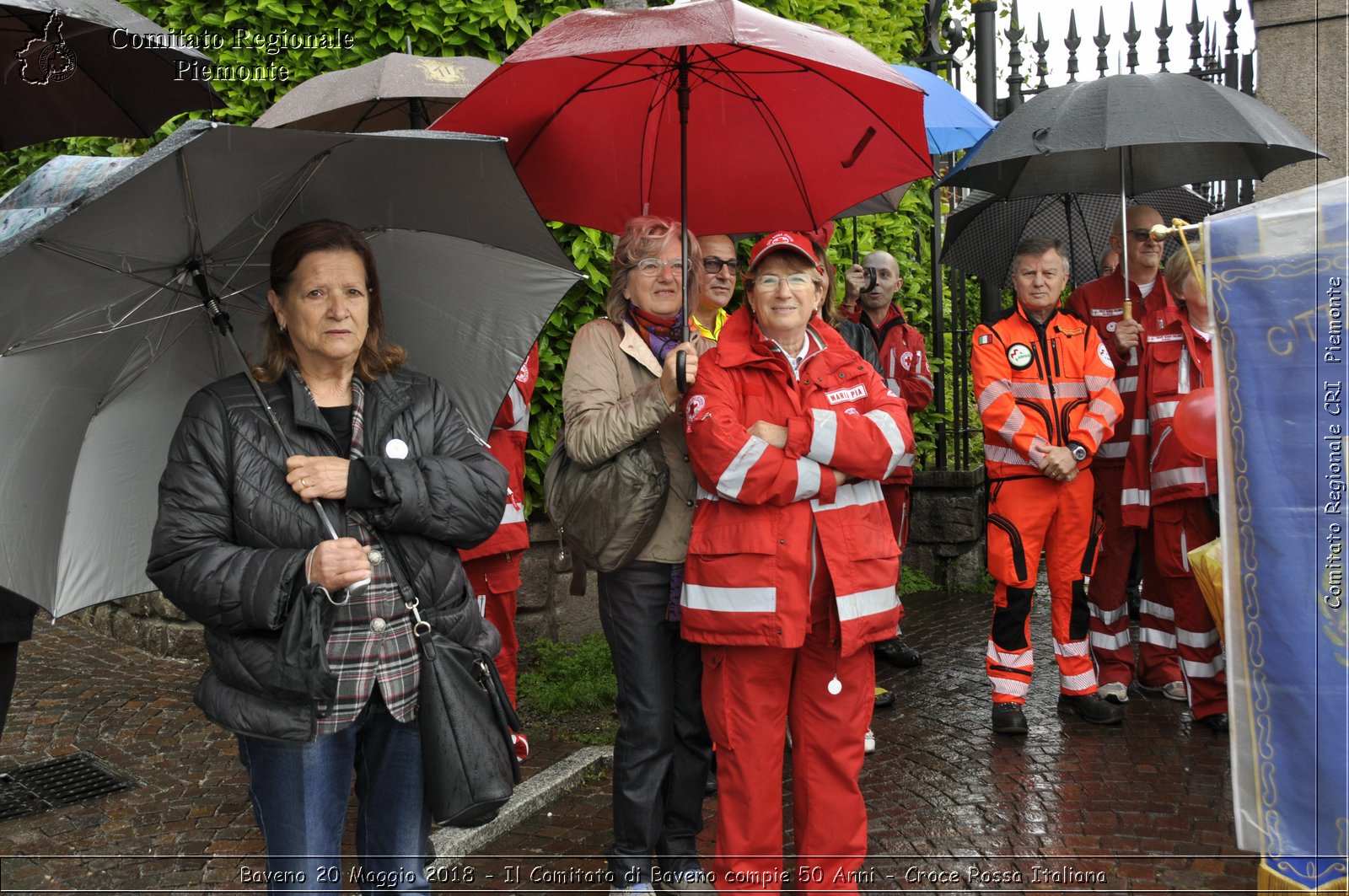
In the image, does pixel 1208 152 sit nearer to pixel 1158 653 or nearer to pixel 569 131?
pixel 1158 653

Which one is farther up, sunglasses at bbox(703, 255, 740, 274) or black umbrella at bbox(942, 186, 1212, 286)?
black umbrella at bbox(942, 186, 1212, 286)

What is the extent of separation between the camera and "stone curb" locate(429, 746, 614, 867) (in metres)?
4.37

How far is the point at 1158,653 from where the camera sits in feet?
20.2

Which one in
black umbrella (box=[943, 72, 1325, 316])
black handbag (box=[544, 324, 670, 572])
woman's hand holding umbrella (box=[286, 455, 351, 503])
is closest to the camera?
woman's hand holding umbrella (box=[286, 455, 351, 503])

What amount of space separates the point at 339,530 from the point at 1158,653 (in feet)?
15.3

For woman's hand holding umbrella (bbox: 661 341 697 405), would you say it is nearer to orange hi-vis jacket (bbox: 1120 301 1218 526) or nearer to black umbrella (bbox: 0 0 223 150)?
black umbrella (bbox: 0 0 223 150)

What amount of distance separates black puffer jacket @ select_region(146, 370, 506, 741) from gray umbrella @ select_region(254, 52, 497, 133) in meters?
2.70

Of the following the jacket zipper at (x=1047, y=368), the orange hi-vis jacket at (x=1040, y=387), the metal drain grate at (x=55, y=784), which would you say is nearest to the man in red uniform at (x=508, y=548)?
the metal drain grate at (x=55, y=784)

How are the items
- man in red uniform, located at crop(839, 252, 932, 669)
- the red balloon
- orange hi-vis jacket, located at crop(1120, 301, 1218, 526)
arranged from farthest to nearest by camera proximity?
man in red uniform, located at crop(839, 252, 932, 669) < orange hi-vis jacket, located at crop(1120, 301, 1218, 526) < the red balloon

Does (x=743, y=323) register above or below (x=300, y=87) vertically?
below

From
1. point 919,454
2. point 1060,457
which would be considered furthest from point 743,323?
point 919,454

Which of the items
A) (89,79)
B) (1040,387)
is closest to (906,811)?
(1040,387)

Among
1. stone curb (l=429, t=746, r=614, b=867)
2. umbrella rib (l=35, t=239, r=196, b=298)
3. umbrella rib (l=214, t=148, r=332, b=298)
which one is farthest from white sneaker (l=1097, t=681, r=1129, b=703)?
umbrella rib (l=35, t=239, r=196, b=298)

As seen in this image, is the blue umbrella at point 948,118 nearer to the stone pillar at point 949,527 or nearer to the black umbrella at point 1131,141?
the black umbrella at point 1131,141
